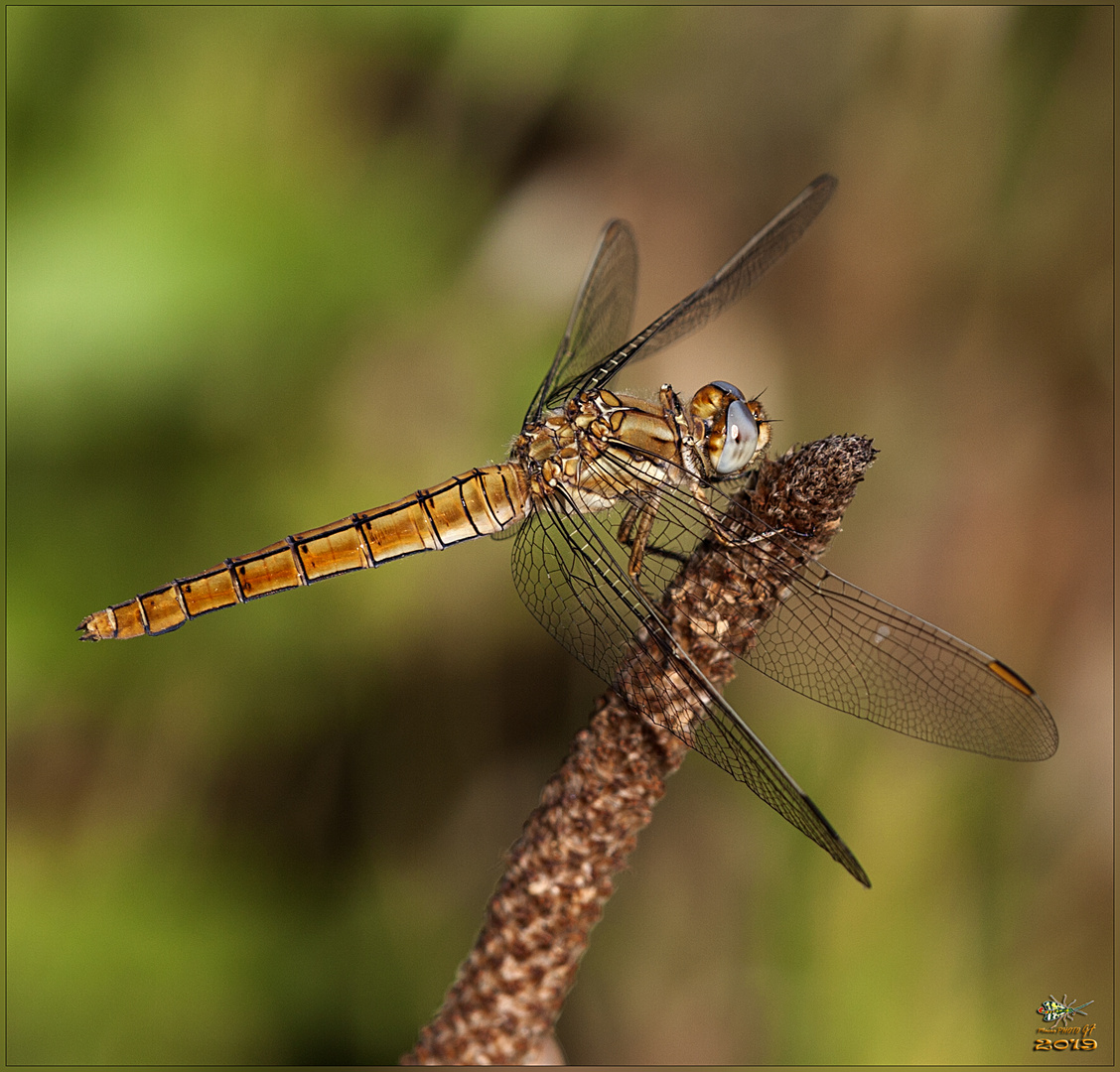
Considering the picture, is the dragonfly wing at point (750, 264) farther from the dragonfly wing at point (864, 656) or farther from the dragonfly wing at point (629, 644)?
the dragonfly wing at point (864, 656)

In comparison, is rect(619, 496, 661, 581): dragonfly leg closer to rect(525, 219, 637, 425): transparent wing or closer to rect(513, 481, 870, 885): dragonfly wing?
rect(513, 481, 870, 885): dragonfly wing

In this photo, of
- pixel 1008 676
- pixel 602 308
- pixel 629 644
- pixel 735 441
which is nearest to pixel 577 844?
pixel 629 644

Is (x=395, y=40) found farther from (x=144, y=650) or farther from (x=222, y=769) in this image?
(x=222, y=769)

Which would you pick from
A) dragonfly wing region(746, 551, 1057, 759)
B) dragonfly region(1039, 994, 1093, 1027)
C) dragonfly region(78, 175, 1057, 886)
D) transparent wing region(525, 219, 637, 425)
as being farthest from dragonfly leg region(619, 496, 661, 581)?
dragonfly region(1039, 994, 1093, 1027)

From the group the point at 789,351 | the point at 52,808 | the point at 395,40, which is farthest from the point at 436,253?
the point at 52,808

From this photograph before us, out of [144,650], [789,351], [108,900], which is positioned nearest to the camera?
[108,900]

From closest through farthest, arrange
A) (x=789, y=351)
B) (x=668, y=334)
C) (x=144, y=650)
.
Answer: (x=144, y=650)
(x=668, y=334)
(x=789, y=351)
